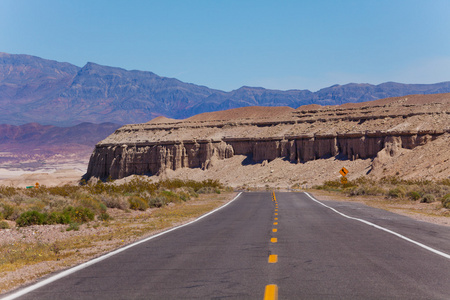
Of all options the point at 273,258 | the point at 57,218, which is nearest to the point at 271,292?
the point at 273,258

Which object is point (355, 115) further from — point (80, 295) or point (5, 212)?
point (80, 295)

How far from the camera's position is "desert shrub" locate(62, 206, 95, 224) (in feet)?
59.4

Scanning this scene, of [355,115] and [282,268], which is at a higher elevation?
[355,115]

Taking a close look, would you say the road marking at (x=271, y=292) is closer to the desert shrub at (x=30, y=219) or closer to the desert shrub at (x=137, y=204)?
the desert shrub at (x=30, y=219)

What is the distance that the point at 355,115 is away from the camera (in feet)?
268

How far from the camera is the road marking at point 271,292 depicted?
655 cm

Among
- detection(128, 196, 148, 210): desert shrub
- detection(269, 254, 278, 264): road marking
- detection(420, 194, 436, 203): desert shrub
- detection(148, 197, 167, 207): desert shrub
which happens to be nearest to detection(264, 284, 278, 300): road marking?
detection(269, 254, 278, 264): road marking

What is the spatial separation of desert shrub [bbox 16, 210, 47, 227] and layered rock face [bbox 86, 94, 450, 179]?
55.8 m

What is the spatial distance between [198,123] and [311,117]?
23.2 metres

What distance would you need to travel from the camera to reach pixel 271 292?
682 centimetres

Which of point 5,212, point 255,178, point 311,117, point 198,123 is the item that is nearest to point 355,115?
point 311,117

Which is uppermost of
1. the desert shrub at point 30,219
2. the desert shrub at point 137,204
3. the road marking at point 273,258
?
the road marking at point 273,258

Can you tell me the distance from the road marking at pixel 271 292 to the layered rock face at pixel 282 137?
62.2 m

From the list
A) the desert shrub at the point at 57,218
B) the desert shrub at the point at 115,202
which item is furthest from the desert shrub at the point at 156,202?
the desert shrub at the point at 57,218
